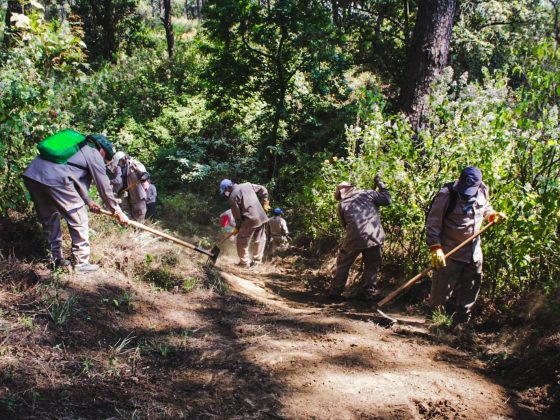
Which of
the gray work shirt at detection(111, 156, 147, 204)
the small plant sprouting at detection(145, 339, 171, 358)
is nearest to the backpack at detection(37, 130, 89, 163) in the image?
the small plant sprouting at detection(145, 339, 171, 358)

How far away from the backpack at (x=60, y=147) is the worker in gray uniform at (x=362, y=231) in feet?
12.6

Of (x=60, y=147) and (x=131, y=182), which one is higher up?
(x=60, y=147)

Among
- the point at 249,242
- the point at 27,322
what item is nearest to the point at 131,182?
the point at 249,242

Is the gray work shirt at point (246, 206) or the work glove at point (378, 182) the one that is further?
the gray work shirt at point (246, 206)

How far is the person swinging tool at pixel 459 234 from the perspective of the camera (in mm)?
5066

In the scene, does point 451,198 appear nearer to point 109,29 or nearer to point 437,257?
point 437,257

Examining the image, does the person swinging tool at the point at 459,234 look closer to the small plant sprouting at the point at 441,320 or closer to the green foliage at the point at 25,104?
the small plant sprouting at the point at 441,320

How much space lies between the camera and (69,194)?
194 inches

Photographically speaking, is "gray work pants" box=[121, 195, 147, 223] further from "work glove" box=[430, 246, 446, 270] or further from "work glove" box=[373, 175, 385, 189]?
"work glove" box=[430, 246, 446, 270]

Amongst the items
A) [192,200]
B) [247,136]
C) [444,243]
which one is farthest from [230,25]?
[444,243]

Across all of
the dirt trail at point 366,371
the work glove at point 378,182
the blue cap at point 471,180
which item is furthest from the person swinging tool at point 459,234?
the work glove at point 378,182

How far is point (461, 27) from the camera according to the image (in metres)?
13.5

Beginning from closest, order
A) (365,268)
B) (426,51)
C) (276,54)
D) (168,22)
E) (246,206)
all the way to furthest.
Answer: (365,268)
(426,51)
(246,206)
(276,54)
(168,22)

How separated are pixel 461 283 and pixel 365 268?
68.9 inches
